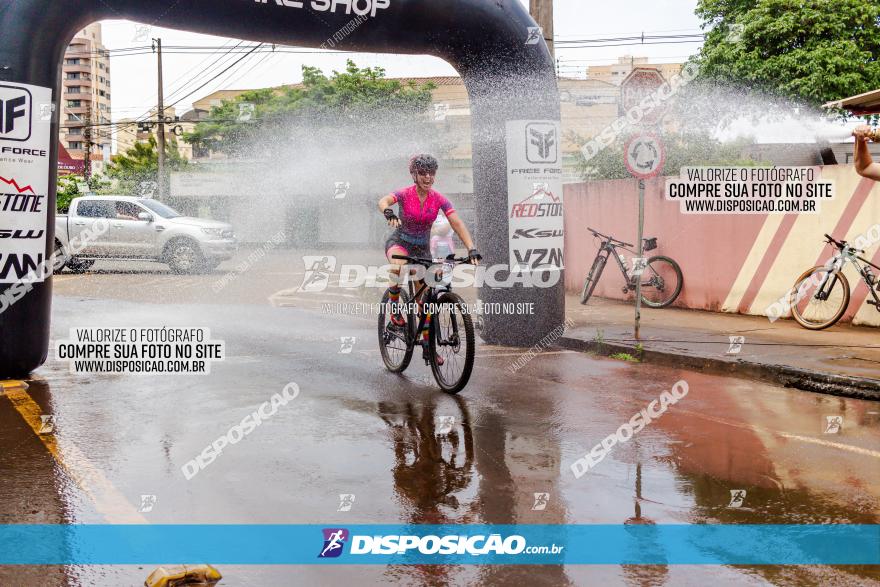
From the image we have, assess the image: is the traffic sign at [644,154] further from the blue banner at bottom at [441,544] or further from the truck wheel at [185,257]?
the truck wheel at [185,257]

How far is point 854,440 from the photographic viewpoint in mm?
6660

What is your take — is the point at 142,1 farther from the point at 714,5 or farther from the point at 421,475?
the point at 714,5

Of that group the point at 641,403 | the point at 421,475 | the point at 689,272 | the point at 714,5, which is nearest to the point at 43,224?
the point at 421,475

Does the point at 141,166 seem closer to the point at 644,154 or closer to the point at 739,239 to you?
the point at 739,239

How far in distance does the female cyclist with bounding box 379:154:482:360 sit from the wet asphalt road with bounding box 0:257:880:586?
1.11 m

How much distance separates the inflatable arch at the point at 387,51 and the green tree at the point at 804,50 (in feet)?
71.7

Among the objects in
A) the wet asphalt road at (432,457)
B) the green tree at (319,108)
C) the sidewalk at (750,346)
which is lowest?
the wet asphalt road at (432,457)

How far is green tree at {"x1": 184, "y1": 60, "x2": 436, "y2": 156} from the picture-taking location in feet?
143

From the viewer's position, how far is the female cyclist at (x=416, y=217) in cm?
865

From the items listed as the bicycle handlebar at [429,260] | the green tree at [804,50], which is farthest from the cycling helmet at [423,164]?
the green tree at [804,50]

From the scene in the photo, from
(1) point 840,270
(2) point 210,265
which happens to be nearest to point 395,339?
(1) point 840,270

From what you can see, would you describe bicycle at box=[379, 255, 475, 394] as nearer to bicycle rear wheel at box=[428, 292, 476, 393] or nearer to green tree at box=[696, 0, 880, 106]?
bicycle rear wheel at box=[428, 292, 476, 393]

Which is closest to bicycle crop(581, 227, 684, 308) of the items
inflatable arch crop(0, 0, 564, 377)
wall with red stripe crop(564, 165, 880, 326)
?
wall with red stripe crop(564, 165, 880, 326)

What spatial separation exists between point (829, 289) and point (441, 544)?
868 centimetres
